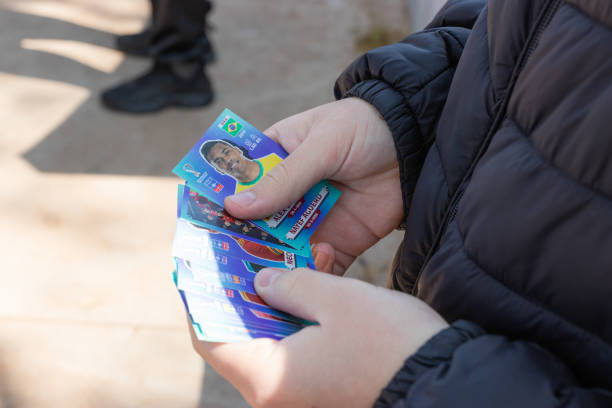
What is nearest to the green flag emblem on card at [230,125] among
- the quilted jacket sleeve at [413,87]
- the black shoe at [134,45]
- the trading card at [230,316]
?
the quilted jacket sleeve at [413,87]

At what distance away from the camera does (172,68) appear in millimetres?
2393

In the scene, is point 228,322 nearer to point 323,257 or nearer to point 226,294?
point 226,294

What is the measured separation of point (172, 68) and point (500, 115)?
2.00 meters

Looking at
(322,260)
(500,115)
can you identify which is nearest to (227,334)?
(322,260)

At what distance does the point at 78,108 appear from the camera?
7.37 ft

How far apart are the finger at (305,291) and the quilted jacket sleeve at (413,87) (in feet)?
0.89

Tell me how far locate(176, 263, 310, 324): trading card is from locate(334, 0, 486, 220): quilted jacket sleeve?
0.31m

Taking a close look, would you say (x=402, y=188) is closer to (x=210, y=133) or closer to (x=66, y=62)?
(x=210, y=133)

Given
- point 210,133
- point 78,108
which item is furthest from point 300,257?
point 78,108

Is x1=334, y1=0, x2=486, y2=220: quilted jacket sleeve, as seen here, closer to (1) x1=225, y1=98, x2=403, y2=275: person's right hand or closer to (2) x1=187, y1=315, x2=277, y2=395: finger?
(1) x1=225, y1=98, x2=403, y2=275: person's right hand

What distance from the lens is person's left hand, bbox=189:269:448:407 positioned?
603 mm

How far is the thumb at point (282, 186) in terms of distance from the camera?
0.89m

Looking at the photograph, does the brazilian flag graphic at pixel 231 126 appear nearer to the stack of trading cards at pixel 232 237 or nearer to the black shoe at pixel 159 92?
the stack of trading cards at pixel 232 237

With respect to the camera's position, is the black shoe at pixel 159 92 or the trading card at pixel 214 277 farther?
the black shoe at pixel 159 92
